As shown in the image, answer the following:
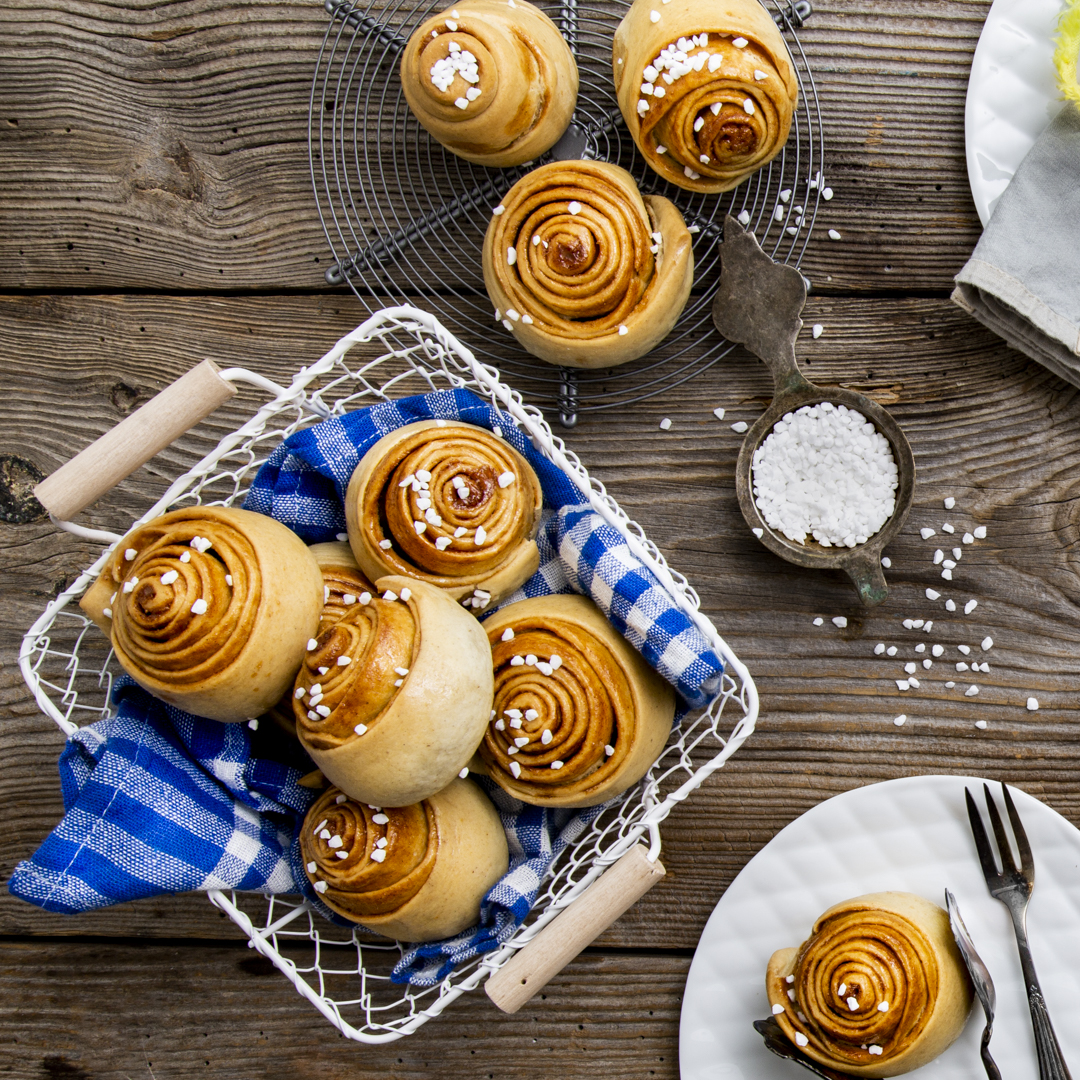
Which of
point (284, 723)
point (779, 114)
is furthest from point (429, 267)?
point (284, 723)

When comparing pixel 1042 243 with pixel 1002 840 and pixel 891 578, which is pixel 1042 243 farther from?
pixel 1002 840

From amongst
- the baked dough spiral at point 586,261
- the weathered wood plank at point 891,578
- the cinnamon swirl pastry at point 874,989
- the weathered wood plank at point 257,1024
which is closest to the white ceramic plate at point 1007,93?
the weathered wood plank at point 891,578

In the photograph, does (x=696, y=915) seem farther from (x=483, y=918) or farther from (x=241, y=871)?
(x=241, y=871)

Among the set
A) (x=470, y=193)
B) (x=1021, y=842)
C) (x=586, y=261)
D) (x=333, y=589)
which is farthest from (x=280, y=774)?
(x=1021, y=842)

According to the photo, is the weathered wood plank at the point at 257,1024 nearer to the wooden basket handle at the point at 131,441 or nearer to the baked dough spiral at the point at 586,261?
the wooden basket handle at the point at 131,441

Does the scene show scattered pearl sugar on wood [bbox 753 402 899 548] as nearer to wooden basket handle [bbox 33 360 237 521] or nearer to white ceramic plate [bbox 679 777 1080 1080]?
white ceramic plate [bbox 679 777 1080 1080]
